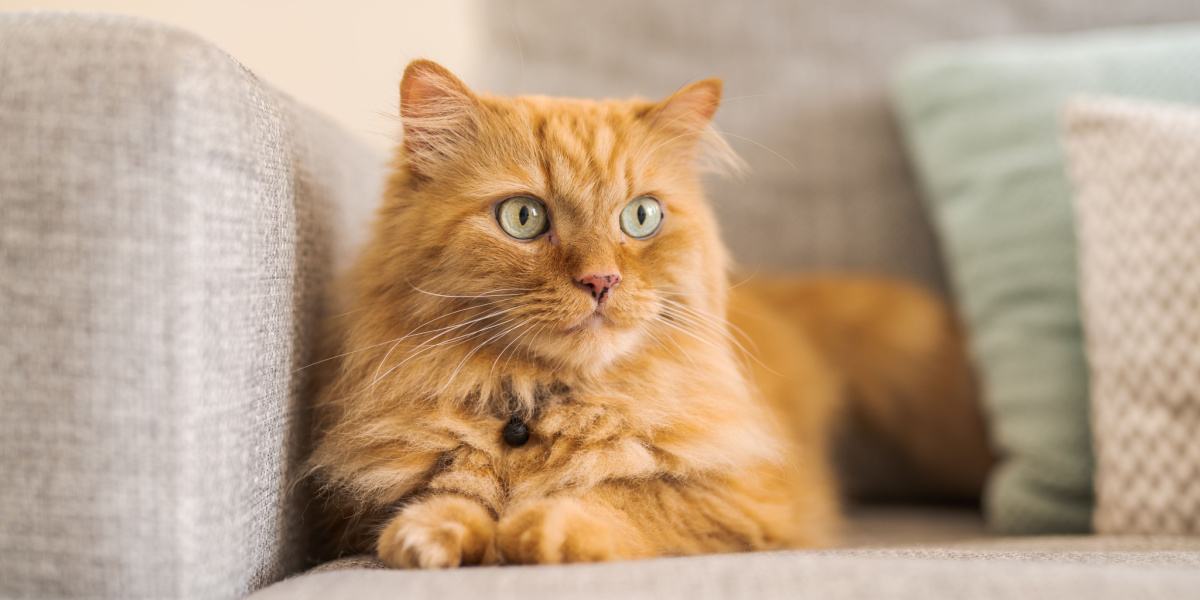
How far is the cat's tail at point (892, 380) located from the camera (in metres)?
1.96

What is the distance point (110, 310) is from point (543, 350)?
0.53m

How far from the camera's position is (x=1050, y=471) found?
1527mm

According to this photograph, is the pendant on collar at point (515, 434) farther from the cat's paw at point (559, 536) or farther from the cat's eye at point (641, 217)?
the cat's eye at point (641, 217)

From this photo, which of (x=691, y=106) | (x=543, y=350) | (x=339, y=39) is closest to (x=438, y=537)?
(x=543, y=350)

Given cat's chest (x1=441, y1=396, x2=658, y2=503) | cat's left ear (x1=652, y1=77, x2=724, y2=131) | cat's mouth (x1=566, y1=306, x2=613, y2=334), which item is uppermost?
cat's left ear (x1=652, y1=77, x2=724, y2=131)

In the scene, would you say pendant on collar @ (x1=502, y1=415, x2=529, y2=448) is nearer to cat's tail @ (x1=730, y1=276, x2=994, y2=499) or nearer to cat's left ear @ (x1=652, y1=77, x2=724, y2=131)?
cat's left ear @ (x1=652, y1=77, x2=724, y2=131)

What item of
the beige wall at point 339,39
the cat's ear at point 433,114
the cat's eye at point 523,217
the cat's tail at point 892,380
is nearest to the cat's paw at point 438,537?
the cat's eye at point 523,217

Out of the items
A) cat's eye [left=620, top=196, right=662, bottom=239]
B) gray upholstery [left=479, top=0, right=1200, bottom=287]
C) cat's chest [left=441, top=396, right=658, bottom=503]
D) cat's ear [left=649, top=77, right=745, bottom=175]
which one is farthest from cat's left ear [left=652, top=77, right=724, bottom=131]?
gray upholstery [left=479, top=0, right=1200, bottom=287]

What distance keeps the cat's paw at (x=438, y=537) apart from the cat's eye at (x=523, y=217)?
39 cm

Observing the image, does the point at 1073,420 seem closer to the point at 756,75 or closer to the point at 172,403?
the point at 756,75

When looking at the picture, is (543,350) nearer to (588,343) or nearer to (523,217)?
(588,343)

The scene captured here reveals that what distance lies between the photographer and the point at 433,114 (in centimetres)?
124

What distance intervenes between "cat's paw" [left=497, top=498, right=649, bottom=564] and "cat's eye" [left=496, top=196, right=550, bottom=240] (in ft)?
1.27

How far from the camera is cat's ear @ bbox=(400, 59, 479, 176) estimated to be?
47.6 inches
